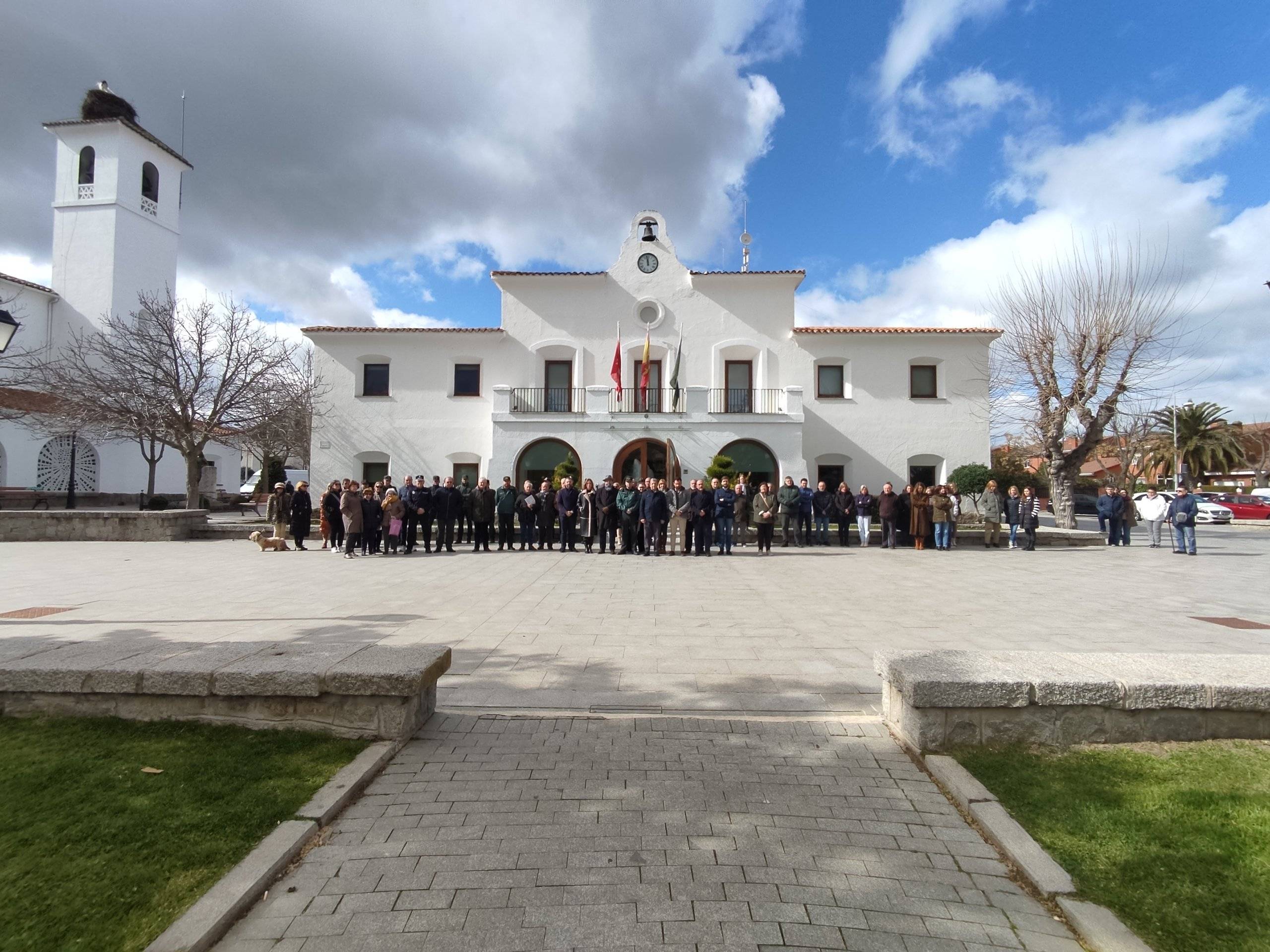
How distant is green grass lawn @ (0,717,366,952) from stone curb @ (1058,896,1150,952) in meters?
3.22

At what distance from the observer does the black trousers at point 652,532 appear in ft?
52.7

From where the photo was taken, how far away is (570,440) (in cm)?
2469

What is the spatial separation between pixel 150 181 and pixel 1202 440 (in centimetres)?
7019

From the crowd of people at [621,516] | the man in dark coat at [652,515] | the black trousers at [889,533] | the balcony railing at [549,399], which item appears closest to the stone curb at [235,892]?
the man in dark coat at [652,515]

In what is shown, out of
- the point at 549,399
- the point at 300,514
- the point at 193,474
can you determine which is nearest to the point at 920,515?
the point at 549,399

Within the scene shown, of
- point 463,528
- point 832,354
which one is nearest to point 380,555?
point 463,528

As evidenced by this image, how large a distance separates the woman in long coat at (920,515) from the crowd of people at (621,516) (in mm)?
29

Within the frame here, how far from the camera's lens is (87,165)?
3825cm

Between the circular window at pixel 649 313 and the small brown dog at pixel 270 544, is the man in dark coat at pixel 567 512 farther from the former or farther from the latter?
the circular window at pixel 649 313

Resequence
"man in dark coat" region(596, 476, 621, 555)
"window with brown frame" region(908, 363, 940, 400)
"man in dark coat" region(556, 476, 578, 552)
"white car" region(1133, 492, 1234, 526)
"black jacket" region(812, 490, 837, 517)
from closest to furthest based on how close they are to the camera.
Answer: "man in dark coat" region(596, 476, 621, 555) → "man in dark coat" region(556, 476, 578, 552) → "black jacket" region(812, 490, 837, 517) → "window with brown frame" region(908, 363, 940, 400) → "white car" region(1133, 492, 1234, 526)

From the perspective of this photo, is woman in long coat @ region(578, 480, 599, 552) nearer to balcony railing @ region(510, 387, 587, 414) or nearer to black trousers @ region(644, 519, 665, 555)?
black trousers @ region(644, 519, 665, 555)

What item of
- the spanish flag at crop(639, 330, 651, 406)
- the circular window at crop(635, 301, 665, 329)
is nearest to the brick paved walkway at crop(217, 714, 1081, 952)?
the spanish flag at crop(639, 330, 651, 406)

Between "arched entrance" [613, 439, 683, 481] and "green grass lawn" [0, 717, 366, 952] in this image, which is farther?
"arched entrance" [613, 439, 683, 481]

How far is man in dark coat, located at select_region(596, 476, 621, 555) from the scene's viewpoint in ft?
54.2
